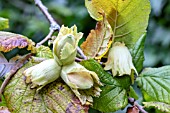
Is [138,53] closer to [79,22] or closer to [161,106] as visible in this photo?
[161,106]

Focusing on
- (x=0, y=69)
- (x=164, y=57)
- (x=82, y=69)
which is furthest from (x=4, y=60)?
(x=164, y=57)

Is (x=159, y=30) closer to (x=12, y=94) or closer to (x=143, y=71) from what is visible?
(x=143, y=71)

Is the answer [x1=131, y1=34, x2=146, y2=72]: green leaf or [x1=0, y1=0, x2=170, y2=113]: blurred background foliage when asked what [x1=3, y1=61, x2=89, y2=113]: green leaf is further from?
[x1=0, y1=0, x2=170, y2=113]: blurred background foliage

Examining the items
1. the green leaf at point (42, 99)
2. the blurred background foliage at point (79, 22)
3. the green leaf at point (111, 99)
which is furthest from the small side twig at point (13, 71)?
the blurred background foliage at point (79, 22)

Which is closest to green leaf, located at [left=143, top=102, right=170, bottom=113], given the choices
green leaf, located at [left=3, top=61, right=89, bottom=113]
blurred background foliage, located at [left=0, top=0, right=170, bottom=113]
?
green leaf, located at [left=3, top=61, right=89, bottom=113]

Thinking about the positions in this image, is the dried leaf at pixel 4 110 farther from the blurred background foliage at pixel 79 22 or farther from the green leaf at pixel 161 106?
the blurred background foliage at pixel 79 22

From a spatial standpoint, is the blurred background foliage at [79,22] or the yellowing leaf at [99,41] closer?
the yellowing leaf at [99,41]

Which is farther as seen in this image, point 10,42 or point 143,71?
point 143,71
